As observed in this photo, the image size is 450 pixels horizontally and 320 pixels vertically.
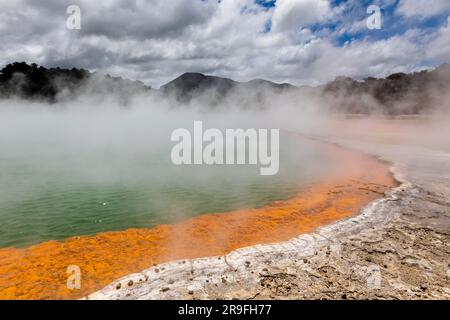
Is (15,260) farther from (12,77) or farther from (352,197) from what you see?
(12,77)

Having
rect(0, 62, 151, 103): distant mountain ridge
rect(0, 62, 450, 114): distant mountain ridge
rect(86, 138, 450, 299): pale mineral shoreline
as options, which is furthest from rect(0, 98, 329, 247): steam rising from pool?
rect(0, 62, 151, 103): distant mountain ridge

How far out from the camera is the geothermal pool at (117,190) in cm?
785

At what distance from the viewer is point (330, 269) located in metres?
5.15

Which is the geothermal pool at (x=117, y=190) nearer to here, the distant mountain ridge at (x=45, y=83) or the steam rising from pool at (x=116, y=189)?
the steam rising from pool at (x=116, y=189)

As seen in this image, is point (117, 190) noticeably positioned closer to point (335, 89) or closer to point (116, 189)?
point (116, 189)

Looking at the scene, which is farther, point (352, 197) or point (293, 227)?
point (352, 197)

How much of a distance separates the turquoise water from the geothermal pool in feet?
0.08

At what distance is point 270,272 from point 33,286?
3.99 metres

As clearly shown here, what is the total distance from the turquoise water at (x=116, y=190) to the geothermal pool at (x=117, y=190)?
0.02 m

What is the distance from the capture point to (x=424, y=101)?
50.5 m

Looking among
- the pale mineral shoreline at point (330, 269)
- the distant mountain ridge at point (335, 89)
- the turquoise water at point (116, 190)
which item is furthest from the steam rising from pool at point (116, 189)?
the distant mountain ridge at point (335, 89)

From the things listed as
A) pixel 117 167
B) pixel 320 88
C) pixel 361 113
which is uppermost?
pixel 320 88
